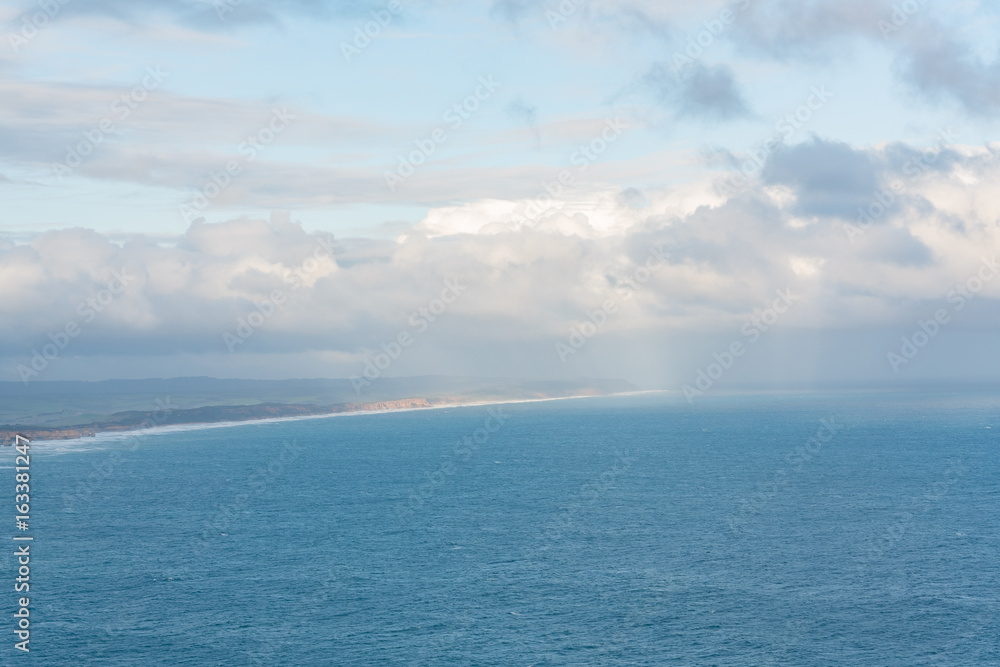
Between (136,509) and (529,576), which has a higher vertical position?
(136,509)

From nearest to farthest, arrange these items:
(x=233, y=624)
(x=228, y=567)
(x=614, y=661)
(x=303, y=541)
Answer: (x=614, y=661) < (x=233, y=624) < (x=228, y=567) < (x=303, y=541)

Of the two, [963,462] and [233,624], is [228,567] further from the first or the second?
[963,462]

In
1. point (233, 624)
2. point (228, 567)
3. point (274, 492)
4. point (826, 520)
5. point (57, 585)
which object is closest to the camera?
point (233, 624)

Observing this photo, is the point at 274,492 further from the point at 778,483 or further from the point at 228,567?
the point at 778,483

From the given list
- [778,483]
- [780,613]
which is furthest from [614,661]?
[778,483]

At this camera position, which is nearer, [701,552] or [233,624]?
[233,624]

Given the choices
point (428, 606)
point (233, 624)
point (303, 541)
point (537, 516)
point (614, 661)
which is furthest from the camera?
point (537, 516)

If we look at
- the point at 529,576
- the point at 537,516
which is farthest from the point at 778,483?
the point at 529,576

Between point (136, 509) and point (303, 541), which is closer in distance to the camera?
point (303, 541)

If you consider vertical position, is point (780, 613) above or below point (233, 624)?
below
